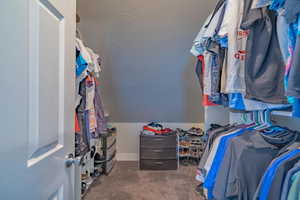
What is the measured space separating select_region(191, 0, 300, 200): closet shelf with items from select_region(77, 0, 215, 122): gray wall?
80 centimetres

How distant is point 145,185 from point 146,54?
1.76 meters

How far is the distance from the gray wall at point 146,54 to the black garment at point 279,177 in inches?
76.8

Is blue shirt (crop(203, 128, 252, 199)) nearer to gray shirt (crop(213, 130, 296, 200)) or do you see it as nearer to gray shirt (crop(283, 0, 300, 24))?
gray shirt (crop(213, 130, 296, 200))

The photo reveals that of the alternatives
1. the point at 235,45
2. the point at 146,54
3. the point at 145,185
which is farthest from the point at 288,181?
the point at 146,54

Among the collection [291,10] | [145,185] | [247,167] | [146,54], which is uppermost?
[146,54]

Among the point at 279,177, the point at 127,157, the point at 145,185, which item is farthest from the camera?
the point at 127,157

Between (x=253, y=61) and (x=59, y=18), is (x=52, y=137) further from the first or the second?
(x=253, y=61)

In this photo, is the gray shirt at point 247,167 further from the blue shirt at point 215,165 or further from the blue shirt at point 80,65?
the blue shirt at point 80,65

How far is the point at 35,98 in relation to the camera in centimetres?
68

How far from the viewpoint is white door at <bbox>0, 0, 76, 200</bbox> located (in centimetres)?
55

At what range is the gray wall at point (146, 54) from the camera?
2387 mm

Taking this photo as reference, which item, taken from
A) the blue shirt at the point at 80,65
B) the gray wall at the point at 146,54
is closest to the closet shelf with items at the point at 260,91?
the gray wall at the point at 146,54

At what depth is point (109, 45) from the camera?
110 inches

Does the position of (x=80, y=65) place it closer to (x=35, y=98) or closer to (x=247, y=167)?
(x=35, y=98)
